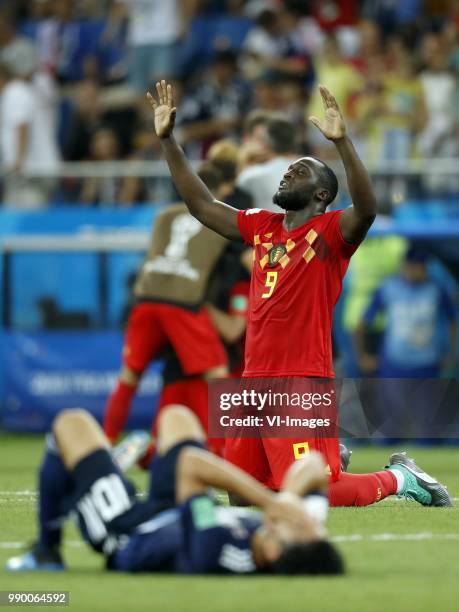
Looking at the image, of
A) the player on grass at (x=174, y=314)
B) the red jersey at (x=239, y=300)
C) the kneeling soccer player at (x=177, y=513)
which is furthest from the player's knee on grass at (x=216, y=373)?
the kneeling soccer player at (x=177, y=513)

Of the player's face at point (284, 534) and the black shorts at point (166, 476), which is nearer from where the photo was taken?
the player's face at point (284, 534)

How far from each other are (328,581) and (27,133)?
48.0 ft

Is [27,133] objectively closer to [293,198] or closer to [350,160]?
[293,198]

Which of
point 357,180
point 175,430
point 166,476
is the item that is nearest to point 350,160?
point 357,180

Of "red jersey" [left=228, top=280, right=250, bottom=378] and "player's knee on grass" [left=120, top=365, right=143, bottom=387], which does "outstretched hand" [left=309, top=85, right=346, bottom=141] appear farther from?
"player's knee on grass" [left=120, top=365, right=143, bottom=387]

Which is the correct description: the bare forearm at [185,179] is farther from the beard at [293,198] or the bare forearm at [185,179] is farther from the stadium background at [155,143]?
the stadium background at [155,143]

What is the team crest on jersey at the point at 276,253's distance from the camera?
9672 mm

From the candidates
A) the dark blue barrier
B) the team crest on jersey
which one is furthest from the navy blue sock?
the dark blue barrier

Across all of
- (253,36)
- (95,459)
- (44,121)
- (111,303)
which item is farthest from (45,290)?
(95,459)

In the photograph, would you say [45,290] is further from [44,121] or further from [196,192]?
[196,192]

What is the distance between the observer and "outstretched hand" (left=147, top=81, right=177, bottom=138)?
9891mm

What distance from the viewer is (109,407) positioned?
1377 centimetres

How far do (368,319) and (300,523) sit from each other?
1075 centimetres

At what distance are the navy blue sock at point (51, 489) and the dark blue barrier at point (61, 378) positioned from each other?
10861 mm
